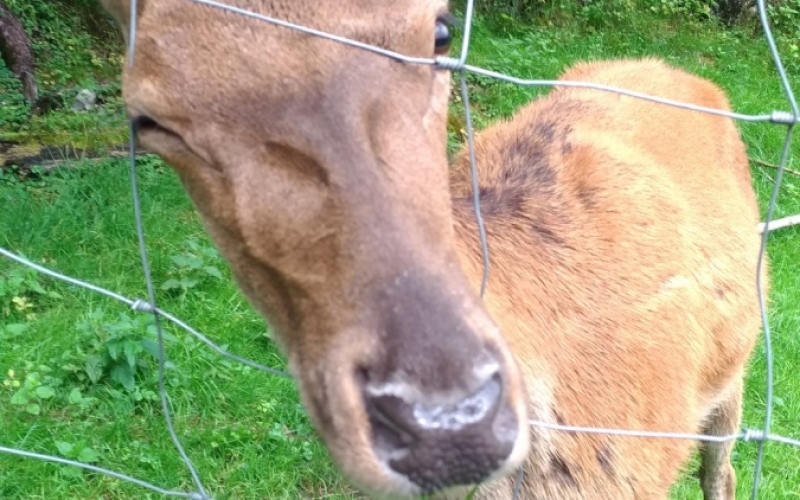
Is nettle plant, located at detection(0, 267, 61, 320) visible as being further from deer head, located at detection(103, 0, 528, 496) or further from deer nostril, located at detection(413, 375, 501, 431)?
deer nostril, located at detection(413, 375, 501, 431)

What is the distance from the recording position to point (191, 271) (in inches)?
184

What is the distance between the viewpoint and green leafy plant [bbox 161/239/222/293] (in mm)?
4570

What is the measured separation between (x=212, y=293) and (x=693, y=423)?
271 centimetres

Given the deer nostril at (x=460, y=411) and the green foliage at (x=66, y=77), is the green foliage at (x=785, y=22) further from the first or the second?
the deer nostril at (x=460, y=411)

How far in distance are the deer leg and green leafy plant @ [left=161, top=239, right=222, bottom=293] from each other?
2.54m

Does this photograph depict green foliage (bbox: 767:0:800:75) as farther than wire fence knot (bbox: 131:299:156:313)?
Yes

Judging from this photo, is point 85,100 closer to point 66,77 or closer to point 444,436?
point 66,77

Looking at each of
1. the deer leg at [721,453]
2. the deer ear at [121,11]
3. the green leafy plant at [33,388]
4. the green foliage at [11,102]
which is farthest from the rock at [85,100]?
the deer leg at [721,453]

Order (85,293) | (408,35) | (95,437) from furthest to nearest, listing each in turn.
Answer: (85,293) → (95,437) → (408,35)

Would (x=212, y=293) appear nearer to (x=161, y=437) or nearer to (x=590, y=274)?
(x=161, y=437)

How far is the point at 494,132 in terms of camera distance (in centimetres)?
343

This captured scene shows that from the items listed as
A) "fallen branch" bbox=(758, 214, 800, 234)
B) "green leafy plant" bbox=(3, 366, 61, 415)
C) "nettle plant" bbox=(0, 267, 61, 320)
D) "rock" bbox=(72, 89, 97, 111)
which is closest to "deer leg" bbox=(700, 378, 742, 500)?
"fallen branch" bbox=(758, 214, 800, 234)

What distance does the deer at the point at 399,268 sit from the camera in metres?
1.47

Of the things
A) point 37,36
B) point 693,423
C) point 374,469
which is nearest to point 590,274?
point 693,423
